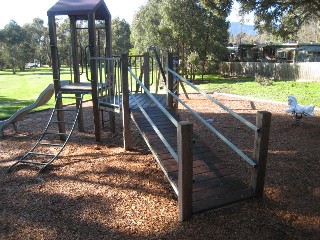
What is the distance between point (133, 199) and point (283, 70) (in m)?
21.6

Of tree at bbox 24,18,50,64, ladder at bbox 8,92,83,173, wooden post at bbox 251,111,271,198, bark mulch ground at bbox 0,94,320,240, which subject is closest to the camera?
bark mulch ground at bbox 0,94,320,240

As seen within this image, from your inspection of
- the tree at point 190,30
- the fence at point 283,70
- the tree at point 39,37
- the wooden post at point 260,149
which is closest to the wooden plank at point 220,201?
the wooden post at point 260,149

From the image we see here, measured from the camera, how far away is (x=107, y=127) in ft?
27.8

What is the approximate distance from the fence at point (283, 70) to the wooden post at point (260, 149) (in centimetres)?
2000

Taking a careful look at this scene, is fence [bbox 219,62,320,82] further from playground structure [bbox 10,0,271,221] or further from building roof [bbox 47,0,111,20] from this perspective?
building roof [bbox 47,0,111,20]

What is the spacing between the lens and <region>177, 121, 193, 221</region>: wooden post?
3.18 m

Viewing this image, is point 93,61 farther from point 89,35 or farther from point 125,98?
point 125,98

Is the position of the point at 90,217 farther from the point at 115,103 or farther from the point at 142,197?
the point at 115,103

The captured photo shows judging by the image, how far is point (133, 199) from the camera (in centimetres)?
419

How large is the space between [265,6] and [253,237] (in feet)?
48.4

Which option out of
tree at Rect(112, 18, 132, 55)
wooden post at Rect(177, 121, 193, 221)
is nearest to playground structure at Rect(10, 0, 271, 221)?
wooden post at Rect(177, 121, 193, 221)

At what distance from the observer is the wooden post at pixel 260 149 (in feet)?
11.7

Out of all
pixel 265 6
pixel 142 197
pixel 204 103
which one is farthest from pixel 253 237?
pixel 265 6

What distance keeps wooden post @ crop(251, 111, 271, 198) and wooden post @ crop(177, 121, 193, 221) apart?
100cm
